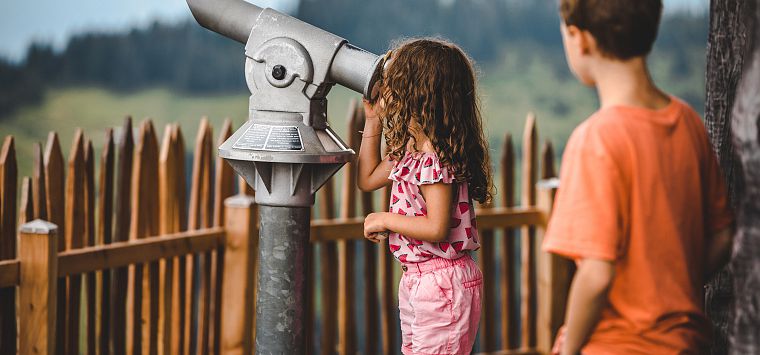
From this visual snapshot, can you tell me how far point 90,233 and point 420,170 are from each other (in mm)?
1809

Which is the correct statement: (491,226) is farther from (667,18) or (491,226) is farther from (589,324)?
(667,18)

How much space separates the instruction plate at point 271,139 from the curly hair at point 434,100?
0.91 ft

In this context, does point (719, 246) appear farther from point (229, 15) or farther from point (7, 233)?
point (7, 233)

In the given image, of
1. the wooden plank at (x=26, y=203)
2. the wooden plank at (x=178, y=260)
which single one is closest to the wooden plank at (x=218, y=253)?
Result: the wooden plank at (x=178, y=260)

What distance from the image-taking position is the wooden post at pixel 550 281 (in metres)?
4.98

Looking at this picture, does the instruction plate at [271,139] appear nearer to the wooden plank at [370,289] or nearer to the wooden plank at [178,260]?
the wooden plank at [178,260]

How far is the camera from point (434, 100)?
2293 mm

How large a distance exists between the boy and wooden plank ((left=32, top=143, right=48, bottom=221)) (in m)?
2.35

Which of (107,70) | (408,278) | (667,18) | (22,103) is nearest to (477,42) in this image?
(667,18)

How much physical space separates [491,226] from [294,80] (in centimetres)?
283

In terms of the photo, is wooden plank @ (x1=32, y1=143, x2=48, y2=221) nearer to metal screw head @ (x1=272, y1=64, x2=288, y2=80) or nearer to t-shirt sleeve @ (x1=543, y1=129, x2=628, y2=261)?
metal screw head @ (x1=272, y1=64, x2=288, y2=80)

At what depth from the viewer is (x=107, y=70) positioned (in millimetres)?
9406

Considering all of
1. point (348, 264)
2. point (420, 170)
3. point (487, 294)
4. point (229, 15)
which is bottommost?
point (487, 294)

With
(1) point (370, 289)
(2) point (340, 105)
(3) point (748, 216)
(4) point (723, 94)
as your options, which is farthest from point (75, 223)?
(2) point (340, 105)
